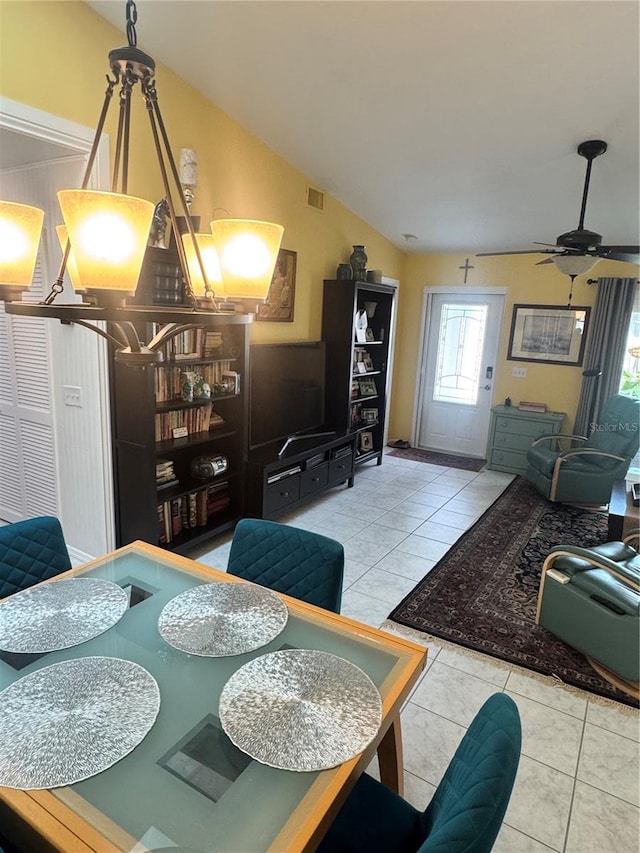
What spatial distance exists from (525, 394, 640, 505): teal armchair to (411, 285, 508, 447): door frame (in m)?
1.38

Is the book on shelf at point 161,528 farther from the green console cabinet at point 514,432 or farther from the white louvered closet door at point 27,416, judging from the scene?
the green console cabinet at point 514,432

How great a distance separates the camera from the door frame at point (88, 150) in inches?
90.7

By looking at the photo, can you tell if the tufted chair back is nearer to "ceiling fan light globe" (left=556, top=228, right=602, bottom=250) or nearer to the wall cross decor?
"ceiling fan light globe" (left=556, top=228, right=602, bottom=250)

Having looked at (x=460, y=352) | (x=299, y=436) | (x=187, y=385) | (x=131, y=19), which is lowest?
(x=299, y=436)

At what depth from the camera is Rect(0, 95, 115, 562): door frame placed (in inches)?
90.7

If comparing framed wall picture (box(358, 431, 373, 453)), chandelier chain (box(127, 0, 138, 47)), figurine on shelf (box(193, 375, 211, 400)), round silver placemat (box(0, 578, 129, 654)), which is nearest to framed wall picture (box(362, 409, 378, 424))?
framed wall picture (box(358, 431, 373, 453))

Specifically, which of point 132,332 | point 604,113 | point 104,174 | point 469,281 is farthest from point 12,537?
point 469,281

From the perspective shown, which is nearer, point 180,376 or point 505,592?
point 505,592

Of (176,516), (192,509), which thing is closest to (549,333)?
(192,509)

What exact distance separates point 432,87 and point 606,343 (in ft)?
11.0

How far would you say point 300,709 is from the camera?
1.23m

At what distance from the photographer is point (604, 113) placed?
2.83 m

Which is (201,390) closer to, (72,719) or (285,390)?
(285,390)

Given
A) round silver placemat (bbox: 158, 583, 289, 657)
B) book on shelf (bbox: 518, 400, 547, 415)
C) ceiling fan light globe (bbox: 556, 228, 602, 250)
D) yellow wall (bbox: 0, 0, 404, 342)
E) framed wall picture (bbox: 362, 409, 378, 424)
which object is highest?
yellow wall (bbox: 0, 0, 404, 342)
